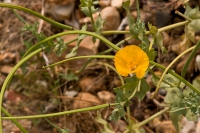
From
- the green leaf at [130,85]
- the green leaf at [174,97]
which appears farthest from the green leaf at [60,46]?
the green leaf at [174,97]

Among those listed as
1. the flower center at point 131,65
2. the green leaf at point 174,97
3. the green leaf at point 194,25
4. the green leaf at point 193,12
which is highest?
the green leaf at point 193,12

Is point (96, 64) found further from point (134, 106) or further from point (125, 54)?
point (125, 54)

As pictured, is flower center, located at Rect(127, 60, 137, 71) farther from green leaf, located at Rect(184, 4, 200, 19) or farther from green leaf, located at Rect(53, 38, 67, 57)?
green leaf, located at Rect(184, 4, 200, 19)

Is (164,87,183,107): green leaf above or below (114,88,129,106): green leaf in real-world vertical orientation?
below

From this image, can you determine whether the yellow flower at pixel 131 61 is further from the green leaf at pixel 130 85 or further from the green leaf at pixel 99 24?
the green leaf at pixel 99 24

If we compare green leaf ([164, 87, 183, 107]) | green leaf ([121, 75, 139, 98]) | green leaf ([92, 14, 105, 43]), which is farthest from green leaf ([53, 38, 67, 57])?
green leaf ([164, 87, 183, 107])

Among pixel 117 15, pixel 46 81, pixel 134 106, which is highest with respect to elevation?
pixel 117 15

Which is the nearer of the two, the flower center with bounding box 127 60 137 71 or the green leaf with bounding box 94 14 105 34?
the flower center with bounding box 127 60 137 71

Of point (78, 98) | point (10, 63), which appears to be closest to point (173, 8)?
point (78, 98)
